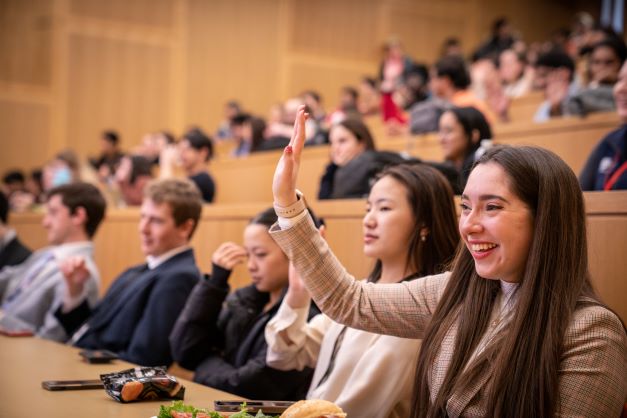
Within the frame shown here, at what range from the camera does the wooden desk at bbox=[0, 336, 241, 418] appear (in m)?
1.71

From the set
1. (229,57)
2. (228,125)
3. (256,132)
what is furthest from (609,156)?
(229,57)

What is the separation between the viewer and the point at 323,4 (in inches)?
437

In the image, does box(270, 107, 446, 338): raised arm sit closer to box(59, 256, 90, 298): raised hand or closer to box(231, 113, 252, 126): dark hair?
box(59, 256, 90, 298): raised hand

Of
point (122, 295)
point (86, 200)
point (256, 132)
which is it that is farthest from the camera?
point (256, 132)

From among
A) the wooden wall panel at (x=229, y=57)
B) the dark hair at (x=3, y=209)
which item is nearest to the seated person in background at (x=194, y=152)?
the dark hair at (x=3, y=209)

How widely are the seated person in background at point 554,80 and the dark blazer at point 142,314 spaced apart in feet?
9.35

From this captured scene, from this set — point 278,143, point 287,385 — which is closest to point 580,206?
point 287,385

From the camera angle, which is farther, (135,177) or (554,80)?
(135,177)

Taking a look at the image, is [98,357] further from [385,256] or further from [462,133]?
[462,133]

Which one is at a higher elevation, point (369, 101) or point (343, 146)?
point (369, 101)

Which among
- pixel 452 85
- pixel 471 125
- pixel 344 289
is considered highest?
pixel 452 85

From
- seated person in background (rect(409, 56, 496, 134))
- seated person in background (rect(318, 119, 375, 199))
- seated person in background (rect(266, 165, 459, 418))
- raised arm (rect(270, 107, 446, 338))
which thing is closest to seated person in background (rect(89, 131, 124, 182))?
seated person in background (rect(409, 56, 496, 134))

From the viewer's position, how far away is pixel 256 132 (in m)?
6.64

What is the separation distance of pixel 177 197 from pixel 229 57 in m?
7.71
